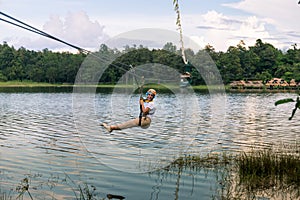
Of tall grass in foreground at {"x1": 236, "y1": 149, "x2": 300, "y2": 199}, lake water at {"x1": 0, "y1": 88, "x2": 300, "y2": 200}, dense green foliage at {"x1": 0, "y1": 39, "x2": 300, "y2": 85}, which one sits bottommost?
lake water at {"x1": 0, "y1": 88, "x2": 300, "y2": 200}

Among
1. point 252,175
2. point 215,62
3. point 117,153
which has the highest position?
point 215,62

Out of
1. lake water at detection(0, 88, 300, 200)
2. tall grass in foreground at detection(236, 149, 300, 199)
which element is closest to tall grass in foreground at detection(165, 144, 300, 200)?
tall grass in foreground at detection(236, 149, 300, 199)

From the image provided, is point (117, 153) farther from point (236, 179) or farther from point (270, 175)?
point (270, 175)

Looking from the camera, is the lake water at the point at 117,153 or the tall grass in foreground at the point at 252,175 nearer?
the tall grass in foreground at the point at 252,175

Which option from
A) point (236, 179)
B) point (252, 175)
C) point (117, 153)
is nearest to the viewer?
point (252, 175)

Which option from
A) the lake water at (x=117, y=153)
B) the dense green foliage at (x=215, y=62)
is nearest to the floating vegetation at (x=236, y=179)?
the lake water at (x=117, y=153)

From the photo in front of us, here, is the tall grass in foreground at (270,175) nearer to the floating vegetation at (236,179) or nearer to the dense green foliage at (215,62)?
the floating vegetation at (236,179)

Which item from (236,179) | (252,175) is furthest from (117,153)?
(252,175)

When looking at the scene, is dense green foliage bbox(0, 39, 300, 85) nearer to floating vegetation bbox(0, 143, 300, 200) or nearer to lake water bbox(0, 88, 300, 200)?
lake water bbox(0, 88, 300, 200)

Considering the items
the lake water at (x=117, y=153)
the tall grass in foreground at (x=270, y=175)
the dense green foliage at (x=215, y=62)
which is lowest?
the lake water at (x=117, y=153)

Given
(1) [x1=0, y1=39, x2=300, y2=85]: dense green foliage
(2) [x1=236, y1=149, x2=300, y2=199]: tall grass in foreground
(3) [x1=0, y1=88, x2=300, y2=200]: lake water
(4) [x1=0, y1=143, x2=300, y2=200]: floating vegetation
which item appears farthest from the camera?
(1) [x1=0, y1=39, x2=300, y2=85]: dense green foliage

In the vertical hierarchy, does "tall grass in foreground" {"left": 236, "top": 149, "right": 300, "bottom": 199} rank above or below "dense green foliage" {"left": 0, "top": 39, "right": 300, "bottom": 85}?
below

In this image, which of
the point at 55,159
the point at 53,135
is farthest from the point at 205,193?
the point at 53,135

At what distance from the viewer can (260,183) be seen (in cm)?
1271
